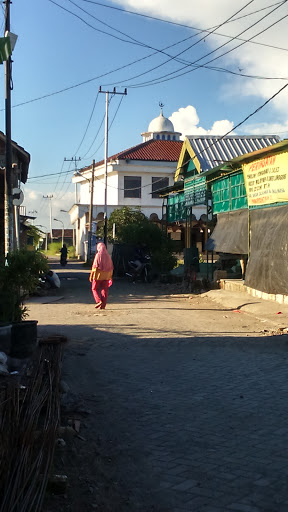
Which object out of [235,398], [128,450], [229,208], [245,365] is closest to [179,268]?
[229,208]

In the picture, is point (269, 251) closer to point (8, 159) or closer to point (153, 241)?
point (8, 159)

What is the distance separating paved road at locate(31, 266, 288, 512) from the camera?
12.1ft

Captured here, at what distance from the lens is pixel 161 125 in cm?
5506

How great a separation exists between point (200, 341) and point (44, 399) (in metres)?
4.70

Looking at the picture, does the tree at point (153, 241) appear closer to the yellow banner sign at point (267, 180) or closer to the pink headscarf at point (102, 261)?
the yellow banner sign at point (267, 180)

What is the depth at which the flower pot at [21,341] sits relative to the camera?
23.5 feet

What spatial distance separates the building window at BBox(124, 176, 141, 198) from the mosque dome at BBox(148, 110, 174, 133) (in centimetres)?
939

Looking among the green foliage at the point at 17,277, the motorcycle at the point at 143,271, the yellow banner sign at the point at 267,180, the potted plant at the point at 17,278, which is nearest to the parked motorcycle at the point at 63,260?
the motorcycle at the point at 143,271

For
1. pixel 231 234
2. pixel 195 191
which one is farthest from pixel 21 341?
pixel 195 191

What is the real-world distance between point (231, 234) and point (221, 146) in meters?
6.77

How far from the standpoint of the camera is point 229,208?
719 inches

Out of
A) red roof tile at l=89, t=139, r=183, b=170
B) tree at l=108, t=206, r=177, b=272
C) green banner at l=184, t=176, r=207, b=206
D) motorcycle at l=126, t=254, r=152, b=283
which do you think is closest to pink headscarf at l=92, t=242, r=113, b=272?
green banner at l=184, t=176, r=207, b=206

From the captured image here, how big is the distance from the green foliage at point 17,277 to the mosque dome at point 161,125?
4811cm

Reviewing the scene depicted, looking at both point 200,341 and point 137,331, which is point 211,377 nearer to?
point 200,341
